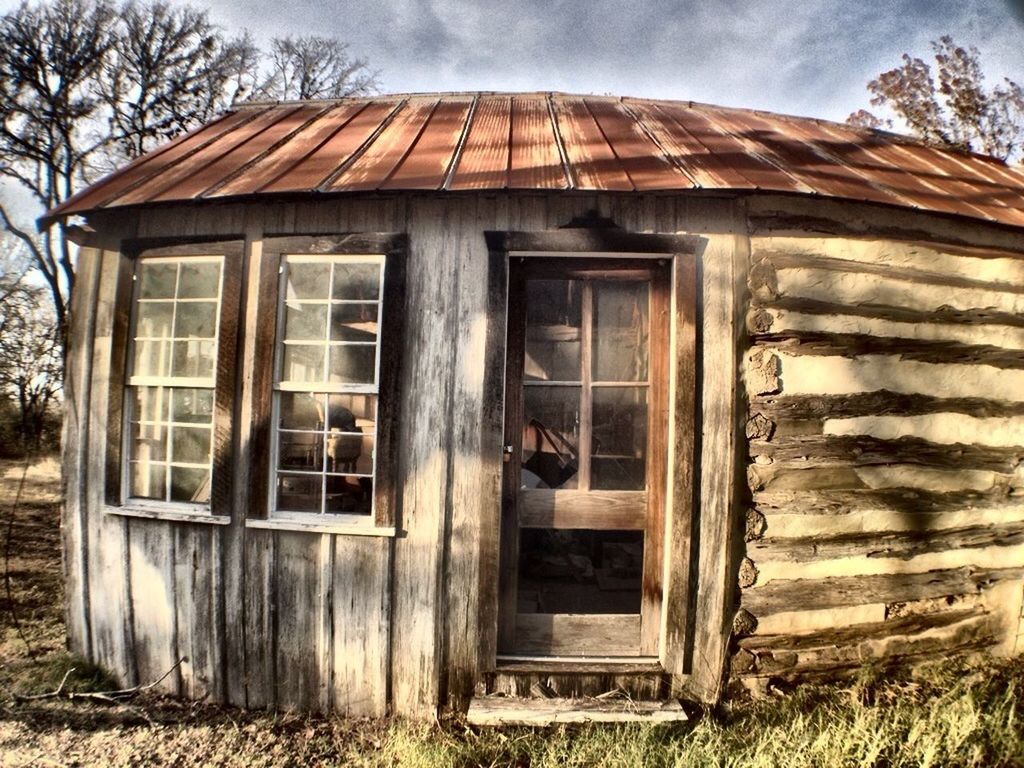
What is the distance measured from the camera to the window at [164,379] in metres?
3.74

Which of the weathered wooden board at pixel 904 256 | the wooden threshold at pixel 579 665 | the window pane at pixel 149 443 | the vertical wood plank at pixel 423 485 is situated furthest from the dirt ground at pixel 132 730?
the weathered wooden board at pixel 904 256

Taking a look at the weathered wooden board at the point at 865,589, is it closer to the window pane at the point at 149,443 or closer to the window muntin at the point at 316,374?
the window muntin at the point at 316,374

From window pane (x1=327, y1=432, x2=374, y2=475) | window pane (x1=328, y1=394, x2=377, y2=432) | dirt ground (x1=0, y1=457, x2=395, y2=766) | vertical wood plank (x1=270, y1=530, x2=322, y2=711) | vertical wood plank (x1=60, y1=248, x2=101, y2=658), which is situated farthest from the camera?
window pane (x1=328, y1=394, x2=377, y2=432)

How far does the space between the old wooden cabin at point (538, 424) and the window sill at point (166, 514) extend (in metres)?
0.03

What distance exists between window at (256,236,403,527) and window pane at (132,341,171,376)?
0.92 metres

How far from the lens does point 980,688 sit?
3.29 m

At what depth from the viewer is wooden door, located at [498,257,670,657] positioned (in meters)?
3.50

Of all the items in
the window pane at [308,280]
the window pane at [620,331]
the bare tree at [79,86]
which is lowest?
the window pane at [620,331]

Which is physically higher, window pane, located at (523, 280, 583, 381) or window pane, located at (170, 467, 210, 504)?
window pane, located at (523, 280, 583, 381)

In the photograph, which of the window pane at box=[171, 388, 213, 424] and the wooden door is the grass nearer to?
the wooden door

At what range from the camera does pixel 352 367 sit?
368 centimetres

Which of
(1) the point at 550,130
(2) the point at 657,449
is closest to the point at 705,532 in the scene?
(2) the point at 657,449

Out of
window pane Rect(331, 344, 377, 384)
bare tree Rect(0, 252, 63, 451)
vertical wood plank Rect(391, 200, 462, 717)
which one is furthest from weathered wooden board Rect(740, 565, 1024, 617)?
bare tree Rect(0, 252, 63, 451)

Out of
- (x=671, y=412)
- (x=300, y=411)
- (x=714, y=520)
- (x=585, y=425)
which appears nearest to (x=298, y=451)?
(x=300, y=411)
